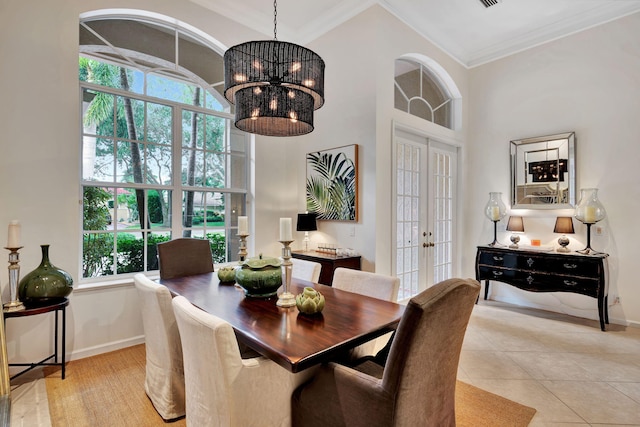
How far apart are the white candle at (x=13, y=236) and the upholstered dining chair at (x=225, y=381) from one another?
1.70 meters

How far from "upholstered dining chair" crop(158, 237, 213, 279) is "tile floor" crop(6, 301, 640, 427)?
1140 mm

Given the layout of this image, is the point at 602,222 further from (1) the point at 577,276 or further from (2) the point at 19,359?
(2) the point at 19,359

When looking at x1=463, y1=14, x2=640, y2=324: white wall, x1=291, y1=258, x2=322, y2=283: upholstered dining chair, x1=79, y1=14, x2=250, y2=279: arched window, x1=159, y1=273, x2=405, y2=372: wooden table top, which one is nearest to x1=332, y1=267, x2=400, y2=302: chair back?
x1=159, y1=273, x2=405, y2=372: wooden table top

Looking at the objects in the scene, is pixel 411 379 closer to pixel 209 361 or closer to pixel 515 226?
pixel 209 361

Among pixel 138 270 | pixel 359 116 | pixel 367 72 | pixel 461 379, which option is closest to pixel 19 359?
pixel 138 270

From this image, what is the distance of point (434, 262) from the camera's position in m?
4.59

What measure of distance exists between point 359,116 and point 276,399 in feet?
10.1

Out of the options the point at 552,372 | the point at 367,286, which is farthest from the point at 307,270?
the point at 552,372

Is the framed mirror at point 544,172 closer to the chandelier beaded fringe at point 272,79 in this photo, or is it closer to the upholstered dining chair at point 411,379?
the chandelier beaded fringe at point 272,79

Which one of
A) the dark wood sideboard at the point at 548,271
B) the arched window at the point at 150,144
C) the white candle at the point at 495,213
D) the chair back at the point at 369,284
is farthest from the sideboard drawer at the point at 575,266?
the arched window at the point at 150,144

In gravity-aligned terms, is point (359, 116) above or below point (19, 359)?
above

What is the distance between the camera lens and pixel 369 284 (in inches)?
89.2

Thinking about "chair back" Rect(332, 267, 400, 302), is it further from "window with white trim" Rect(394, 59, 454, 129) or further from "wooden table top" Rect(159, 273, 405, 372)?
"window with white trim" Rect(394, 59, 454, 129)

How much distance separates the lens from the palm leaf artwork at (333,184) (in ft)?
12.4
